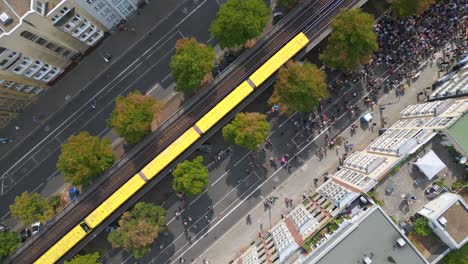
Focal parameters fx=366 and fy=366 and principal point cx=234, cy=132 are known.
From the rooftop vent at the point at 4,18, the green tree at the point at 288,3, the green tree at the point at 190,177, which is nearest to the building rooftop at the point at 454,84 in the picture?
the green tree at the point at 288,3

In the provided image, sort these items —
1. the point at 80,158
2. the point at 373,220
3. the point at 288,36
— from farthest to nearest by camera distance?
the point at 288,36, the point at 80,158, the point at 373,220

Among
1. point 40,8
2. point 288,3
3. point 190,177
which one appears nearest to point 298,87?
point 288,3

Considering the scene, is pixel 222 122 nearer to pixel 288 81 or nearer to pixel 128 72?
pixel 288 81

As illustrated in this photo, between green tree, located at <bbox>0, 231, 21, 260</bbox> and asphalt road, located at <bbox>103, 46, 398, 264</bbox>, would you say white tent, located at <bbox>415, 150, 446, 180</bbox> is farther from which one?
green tree, located at <bbox>0, 231, 21, 260</bbox>

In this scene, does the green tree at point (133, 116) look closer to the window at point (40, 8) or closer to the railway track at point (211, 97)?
the railway track at point (211, 97)

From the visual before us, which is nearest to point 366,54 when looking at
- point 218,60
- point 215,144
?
point 218,60

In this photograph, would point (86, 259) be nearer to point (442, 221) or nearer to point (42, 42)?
point (42, 42)

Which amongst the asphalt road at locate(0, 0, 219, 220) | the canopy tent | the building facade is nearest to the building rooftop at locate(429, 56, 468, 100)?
the canopy tent
